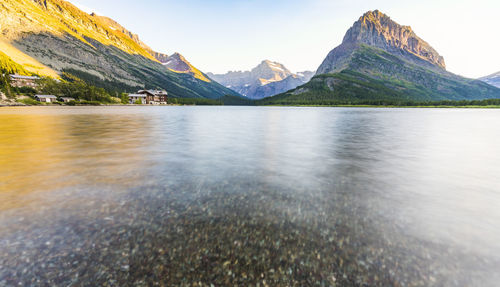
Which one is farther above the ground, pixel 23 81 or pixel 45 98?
pixel 23 81

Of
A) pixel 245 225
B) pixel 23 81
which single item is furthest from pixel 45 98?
pixel 245 225

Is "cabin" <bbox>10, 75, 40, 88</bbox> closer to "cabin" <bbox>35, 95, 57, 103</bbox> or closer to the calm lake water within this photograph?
"cabin" <bbox>35, 95, 57, 103</bbox>

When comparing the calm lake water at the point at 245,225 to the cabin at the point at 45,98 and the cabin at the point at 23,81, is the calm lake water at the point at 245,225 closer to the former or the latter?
the cabin at the point at 45,98

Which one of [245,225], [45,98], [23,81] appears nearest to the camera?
[245,225]

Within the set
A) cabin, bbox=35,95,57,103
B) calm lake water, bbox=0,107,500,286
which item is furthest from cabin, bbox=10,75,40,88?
calm lake water, bbox=0,107,500,286

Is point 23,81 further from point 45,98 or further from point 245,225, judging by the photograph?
point 245,225

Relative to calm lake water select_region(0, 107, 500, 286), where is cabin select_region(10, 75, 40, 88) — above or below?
above

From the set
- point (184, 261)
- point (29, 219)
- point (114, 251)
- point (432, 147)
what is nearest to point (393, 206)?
point (184, 261)

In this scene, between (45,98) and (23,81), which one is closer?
(45,98)

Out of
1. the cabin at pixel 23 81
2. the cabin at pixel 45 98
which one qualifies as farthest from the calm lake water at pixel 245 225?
the cabin at pixel 23 81

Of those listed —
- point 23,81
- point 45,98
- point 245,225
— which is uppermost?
point 23,81

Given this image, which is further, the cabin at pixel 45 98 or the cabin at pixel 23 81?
the cabin at pixel 23 81

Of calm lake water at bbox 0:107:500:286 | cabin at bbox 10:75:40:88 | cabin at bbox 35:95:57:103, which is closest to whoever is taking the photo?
calm lake water at bbox 0:107:500:286

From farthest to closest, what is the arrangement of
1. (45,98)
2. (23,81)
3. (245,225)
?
1. (23,81)
2. (45,98)
3. (245,225)
